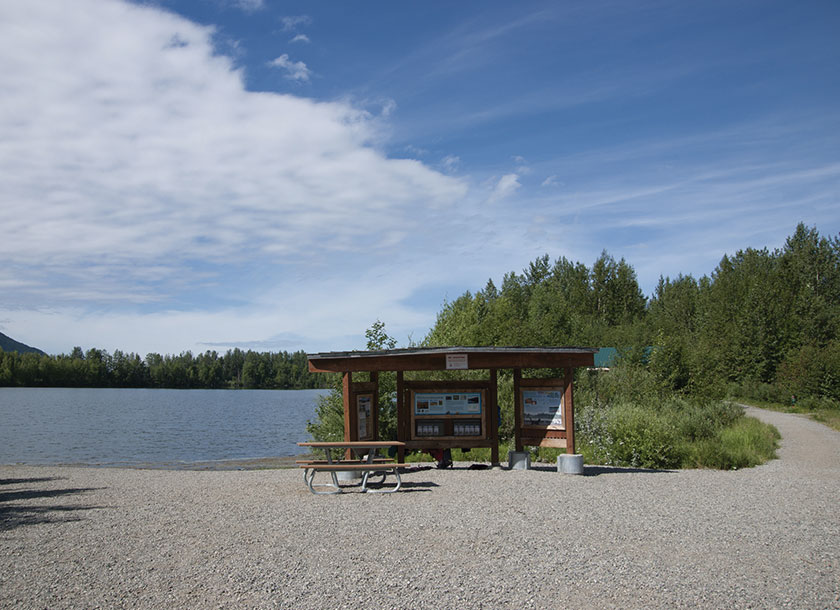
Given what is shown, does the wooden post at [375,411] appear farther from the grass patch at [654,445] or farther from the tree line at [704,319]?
the tree line at [704,319]

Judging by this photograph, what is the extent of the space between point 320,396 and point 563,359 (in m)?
9.19

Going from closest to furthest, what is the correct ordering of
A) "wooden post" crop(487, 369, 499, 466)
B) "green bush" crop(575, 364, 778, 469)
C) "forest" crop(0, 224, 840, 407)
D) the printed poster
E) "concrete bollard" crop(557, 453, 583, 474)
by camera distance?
"concrete bollard" crop(557, 453, 583, 474)
the printed poster
"wooden post" crop(487, 369, 499, 466)
"green bush" crop(575, 364, 778, 469)
"forest" crop(0, 224, 840, 407)

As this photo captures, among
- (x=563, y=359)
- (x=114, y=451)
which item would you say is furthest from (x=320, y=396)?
(x=114, y=451)

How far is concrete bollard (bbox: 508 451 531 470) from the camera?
13.0 meters

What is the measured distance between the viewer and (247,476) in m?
13.9

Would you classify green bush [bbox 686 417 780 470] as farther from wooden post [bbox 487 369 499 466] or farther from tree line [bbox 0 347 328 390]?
tree line [bbox 0 347 328 390]

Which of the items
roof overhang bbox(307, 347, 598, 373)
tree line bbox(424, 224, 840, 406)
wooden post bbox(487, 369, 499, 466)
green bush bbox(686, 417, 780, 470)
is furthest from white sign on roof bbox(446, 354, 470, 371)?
tree line bbox(424, 224, 840, 406)

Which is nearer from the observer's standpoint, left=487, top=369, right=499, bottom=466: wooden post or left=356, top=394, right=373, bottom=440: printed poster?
left=356, top=394, right=373, bottom=440: printed poster

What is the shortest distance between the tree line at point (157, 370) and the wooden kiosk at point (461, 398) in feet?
291

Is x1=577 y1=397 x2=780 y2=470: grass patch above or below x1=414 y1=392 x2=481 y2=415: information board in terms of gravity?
below

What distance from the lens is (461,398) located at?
45.3 feet

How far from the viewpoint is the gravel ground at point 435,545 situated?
5449 millimetres

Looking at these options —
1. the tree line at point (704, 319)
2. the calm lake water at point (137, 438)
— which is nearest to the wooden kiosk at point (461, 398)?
the calm lake water at point (137, 438)

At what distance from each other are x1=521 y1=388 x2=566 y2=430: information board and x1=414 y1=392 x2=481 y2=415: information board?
0.96m
